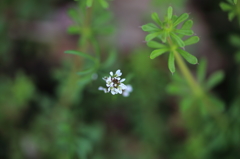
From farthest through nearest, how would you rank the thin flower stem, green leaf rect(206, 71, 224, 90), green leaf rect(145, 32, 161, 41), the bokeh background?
the bokeh background
the thin flower stem
green leaf rect(206, 71, 224, 90)
green leaf rect(145, 32, 161, 41)

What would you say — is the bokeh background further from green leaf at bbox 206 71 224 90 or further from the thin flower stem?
green leaf at bbox 206 71 224 90

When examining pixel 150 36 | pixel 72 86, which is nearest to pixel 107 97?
pixel 72 86

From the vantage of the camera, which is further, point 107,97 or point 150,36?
point 107,97

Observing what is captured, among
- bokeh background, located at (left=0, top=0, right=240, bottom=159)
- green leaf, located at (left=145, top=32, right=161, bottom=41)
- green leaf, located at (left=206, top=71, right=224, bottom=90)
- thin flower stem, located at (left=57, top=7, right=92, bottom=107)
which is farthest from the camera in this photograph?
bokeh background, located at (left=0, top=0, right=240, bottom=159)

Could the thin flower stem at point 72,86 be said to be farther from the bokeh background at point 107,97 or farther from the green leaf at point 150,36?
the green leaf at point 150,36

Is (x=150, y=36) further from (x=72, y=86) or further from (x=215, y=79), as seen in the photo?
(x=72, y=86)

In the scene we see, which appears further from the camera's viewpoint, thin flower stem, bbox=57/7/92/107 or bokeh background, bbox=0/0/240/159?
bokeh background, bbox=0/0/240/159

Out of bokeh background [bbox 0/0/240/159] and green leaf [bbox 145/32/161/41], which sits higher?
bokeh background [bbox 0/0/240/159]

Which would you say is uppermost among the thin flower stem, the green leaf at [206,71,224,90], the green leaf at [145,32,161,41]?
the thin flower stem

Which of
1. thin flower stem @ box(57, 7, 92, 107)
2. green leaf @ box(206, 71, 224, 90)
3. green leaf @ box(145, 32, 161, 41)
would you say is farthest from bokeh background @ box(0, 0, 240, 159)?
green leaf @ box(145, 32, 161, 41)
